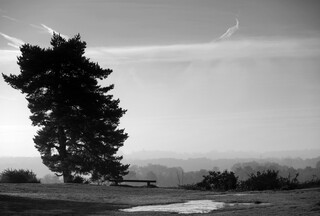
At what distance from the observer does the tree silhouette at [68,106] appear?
30.4 meters

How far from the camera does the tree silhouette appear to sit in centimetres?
3042

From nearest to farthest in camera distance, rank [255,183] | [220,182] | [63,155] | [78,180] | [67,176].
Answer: [255,183], [220,182], [78,180], [67,176], [63,155]

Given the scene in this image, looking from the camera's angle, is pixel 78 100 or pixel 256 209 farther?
pixel 78 100

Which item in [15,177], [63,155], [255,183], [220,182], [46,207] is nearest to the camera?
[46,207]

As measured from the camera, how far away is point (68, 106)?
30.6 meters

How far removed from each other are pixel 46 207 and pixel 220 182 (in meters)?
13.1

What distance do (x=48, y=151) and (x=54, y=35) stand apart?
10.9 m

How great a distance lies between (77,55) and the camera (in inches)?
1244

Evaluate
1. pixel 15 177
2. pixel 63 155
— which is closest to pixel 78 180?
pixel 63 155

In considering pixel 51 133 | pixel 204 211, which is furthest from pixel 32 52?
pixel 204 211

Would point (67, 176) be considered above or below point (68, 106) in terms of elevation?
below

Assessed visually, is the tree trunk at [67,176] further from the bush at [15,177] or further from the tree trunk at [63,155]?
the bush at [15,177]

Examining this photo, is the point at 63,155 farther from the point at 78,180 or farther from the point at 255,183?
the point at 255,183

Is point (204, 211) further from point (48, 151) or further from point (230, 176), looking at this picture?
point (48, 151)
